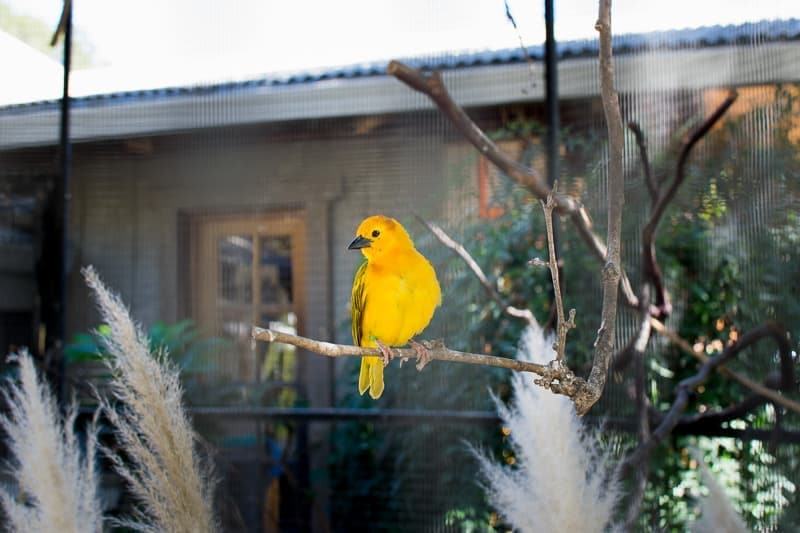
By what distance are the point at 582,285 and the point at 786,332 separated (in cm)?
43

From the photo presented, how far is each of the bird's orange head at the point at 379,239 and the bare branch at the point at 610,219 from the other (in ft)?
1.04

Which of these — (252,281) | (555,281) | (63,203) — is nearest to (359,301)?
(555,281)

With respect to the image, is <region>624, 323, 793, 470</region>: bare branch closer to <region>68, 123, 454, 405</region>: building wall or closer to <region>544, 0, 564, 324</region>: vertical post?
<region>544, 0, 564, 324</region>: vertical post

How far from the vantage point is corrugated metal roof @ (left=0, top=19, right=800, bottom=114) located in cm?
144

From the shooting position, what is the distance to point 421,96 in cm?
176

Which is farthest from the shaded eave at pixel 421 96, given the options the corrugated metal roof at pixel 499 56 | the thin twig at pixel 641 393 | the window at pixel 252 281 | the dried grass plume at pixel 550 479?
the dried grass plume at pixel 550 479

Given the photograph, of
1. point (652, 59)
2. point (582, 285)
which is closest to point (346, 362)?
point (582, 285)

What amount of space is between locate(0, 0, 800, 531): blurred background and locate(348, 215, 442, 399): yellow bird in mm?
568

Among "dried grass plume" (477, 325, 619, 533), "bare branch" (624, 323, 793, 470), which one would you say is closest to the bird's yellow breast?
"dried grass plume" (477, 325, 619, 533)

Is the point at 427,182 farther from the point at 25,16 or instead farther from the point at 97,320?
the point at 25,16

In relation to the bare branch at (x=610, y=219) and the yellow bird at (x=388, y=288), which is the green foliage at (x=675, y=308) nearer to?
the yellow bird at (x=388, y=288)

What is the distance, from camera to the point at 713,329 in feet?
5.03

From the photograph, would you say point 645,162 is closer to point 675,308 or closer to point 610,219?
point 675,308

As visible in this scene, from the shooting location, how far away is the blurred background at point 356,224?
1449mm
